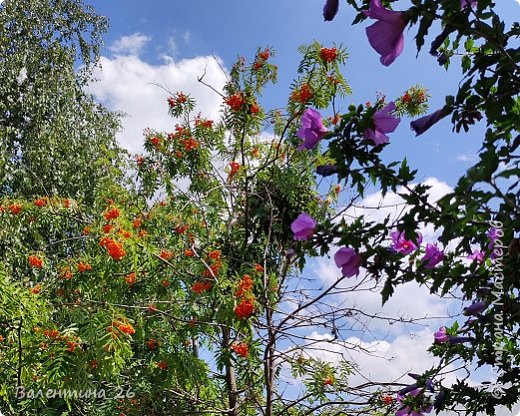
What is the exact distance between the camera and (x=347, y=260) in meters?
1.22

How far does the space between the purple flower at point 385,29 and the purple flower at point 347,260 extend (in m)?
0.42

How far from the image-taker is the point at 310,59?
421cm

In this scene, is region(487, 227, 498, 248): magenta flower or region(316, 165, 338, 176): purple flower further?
region(487, 227, 498, 248): magenta flower

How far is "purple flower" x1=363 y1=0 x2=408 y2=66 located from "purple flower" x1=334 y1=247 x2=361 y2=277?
1.38 feet

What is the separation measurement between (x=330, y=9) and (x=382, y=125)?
27 cm

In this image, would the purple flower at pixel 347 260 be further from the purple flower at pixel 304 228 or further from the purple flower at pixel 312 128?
the purple flower at pixel 312 128

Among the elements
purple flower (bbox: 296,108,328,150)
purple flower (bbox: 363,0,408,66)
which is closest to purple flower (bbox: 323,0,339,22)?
purple flower (bbox: 363,0,408,66)

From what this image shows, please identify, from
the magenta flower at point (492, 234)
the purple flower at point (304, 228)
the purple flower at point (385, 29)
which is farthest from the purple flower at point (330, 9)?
the magenta flower at point (492, 234)

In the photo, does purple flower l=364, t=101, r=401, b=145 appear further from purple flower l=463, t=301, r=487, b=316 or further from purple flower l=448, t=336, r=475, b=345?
purple flower l=448, t=336, r=475, b=345

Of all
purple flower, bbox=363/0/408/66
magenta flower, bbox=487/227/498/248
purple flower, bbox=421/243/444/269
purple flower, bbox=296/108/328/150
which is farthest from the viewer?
purple flower, bbox=421/243/444/269

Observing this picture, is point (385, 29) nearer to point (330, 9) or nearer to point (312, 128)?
point (330, 9)

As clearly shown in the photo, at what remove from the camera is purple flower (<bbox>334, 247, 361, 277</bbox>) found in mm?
1211

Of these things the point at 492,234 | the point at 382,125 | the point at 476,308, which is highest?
the point at 382,125

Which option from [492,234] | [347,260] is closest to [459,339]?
[492,234]
